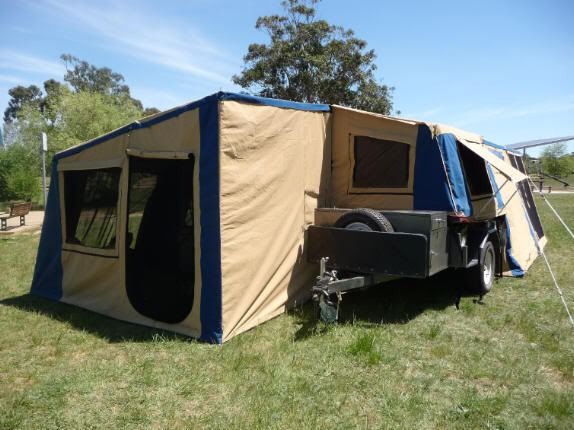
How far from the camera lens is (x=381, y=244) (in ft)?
14.3

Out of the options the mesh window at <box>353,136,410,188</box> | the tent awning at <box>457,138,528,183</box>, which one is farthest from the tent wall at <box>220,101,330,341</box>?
the tent awning at <box>457,138,528,183</box>

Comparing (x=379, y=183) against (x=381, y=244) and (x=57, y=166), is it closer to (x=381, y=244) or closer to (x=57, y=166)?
(x=381, y=244)

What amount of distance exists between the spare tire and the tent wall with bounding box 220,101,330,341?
23.0 inches

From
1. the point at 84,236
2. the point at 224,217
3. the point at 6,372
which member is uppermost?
the point at 224,217

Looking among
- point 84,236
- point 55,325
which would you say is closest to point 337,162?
point 84,236

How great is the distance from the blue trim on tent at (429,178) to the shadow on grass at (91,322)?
10.4 feet

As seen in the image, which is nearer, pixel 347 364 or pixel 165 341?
pixel 347 364

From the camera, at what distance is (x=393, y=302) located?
530 cm

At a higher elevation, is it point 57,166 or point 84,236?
point 57,166

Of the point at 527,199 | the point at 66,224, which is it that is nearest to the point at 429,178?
the point at 66,224

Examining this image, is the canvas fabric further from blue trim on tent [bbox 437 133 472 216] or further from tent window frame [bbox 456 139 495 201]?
tent window frame [bbox 456 139 495 201]

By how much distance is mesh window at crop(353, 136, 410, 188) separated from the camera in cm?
536

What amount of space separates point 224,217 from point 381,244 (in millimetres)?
1651

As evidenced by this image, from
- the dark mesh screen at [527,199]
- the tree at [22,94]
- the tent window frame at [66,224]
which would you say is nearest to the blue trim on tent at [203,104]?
the tent window frame at [66,224]
